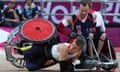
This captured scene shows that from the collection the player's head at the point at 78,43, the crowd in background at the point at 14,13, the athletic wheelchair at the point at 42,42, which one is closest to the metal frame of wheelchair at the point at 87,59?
the athletic wheelchair at the point at 42,42

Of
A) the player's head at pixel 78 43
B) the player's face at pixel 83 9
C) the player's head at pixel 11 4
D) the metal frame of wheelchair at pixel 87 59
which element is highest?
the player's face at pixel 83 9

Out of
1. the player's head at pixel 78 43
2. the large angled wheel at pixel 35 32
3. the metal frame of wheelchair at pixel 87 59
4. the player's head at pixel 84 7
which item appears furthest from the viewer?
the metal frame of wheelchair at pixel 87 59

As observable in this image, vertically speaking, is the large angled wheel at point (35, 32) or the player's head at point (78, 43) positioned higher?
the large angled wheel at point (35, 32)

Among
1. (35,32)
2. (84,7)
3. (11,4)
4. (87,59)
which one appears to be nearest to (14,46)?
(35,32)

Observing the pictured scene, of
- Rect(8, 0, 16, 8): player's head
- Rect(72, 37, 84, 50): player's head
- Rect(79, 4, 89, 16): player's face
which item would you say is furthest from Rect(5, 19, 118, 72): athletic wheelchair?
Rect(8, 0, 16, 8): player's head

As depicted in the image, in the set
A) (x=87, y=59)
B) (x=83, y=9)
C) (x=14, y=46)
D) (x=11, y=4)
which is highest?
(x=83, y=9)

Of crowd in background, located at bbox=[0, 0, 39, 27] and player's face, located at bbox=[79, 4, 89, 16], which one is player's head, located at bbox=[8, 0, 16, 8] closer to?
crowd in background, located at bbox=[0, 0, 39, 27]

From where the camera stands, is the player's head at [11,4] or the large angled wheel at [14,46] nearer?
the large angled wheel at [14,46]

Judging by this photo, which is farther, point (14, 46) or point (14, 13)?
point (14, 13)

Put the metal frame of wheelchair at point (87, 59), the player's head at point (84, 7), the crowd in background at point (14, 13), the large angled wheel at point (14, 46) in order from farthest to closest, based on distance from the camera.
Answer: the crowd in background at point (14, 13)
the large angled wheel at point (14, 46)
the metal frame of wheelchair at point (87, 59)
the player's head at point (84, 7)

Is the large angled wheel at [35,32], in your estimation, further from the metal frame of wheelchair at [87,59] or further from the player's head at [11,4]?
the player's head at [11,4]

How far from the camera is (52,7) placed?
49.4ft

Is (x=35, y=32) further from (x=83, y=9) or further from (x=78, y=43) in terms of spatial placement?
(x=83, y=9)

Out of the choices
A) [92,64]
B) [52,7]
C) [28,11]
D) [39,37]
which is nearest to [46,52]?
[39,37]
